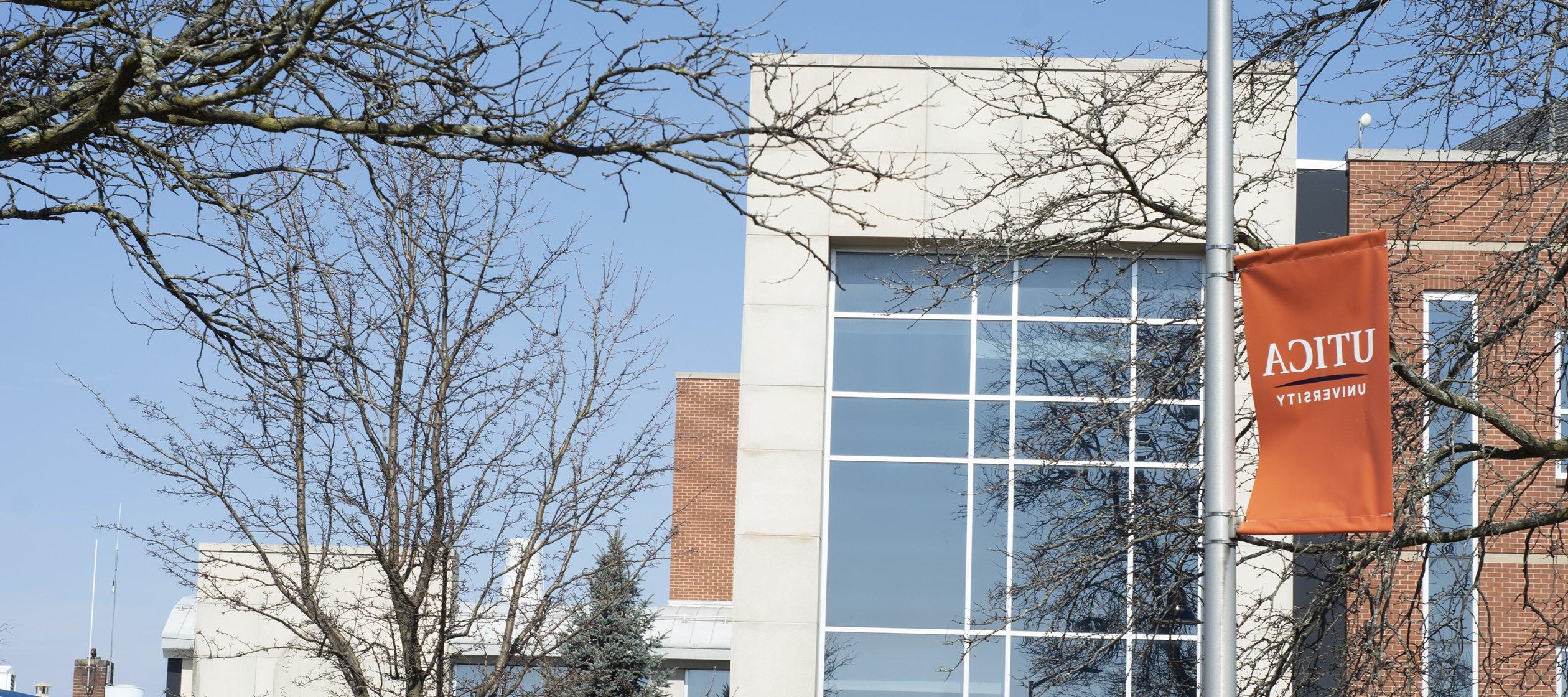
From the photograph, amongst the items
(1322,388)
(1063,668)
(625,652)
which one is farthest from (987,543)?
(625,652)

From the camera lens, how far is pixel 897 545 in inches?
645

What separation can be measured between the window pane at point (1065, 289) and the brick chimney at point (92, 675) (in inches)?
1478

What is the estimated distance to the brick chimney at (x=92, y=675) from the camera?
46.6 metres

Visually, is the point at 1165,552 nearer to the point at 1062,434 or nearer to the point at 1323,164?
the point at 1062,434

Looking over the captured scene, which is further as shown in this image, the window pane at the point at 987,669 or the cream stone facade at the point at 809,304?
the cream stone facade at the point at 809,304

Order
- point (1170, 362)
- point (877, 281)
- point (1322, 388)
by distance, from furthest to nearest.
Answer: point (877, 281), point (1170, 362), point (1322, 388)

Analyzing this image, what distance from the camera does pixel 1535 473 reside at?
997 cm

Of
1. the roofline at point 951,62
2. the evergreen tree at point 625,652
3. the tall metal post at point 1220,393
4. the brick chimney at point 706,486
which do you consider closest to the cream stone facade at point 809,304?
the roofline at point 951,62

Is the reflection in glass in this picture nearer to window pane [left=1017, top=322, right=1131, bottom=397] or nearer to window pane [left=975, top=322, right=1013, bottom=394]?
window pane [left=1017, top=322, right=1131, bottom=397]

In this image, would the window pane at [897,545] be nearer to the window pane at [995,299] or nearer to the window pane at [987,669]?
the window pane at [987,669]

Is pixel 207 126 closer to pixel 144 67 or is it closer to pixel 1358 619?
pixel 144 67

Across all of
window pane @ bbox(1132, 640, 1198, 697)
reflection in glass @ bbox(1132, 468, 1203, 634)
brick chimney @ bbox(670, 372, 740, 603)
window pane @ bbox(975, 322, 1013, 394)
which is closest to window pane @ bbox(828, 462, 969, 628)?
window pane @ bbox(975, 322, 1013, 394)

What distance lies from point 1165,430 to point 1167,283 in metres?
1.50

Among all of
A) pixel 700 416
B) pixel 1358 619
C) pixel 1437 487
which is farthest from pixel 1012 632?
pixel 700 416
